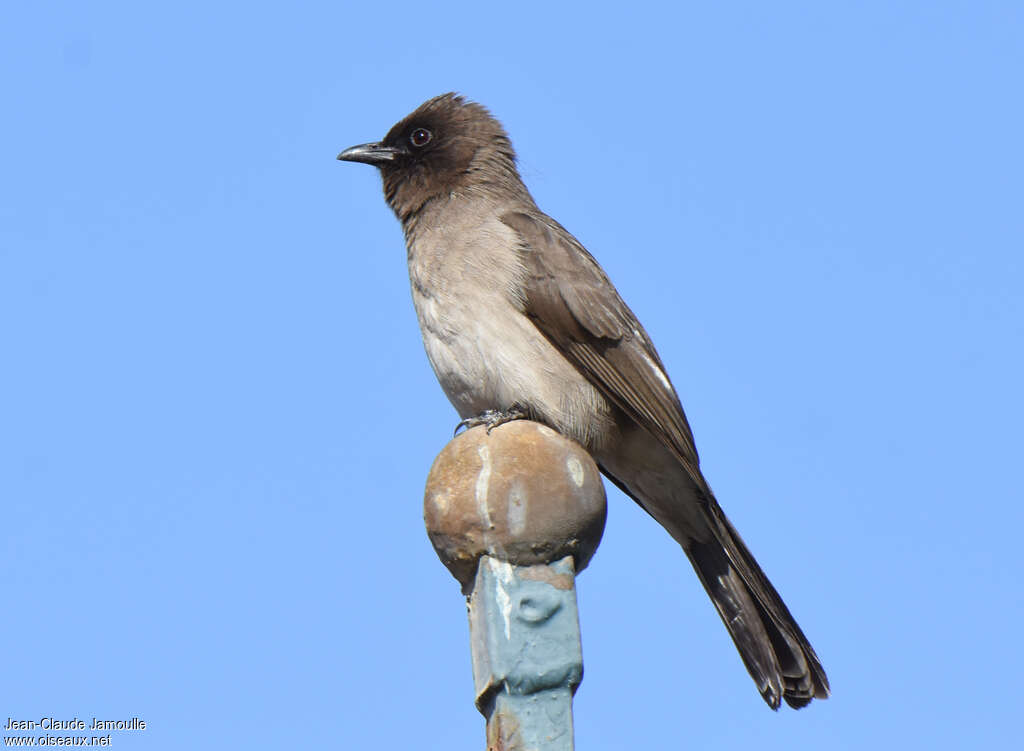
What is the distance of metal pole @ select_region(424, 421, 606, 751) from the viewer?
13.3 ft

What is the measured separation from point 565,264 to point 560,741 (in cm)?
367

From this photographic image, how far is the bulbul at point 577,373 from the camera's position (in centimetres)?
654

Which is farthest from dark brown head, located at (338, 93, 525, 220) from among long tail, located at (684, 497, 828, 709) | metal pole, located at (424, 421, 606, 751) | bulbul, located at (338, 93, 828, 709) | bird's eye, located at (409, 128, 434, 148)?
metal pole, located at (424, 421, 606, 751)

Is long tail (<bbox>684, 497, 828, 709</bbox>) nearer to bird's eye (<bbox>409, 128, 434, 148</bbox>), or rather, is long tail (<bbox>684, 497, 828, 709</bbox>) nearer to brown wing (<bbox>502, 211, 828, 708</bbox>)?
brown wing (<bbox>502, 211, 828, 708</bbox>)

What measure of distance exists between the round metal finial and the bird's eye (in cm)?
416

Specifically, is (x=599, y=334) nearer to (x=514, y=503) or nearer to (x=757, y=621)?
(x=757, y=621)

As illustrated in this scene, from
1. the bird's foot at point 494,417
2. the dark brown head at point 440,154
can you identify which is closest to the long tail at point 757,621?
the bird's foot at point 494,417

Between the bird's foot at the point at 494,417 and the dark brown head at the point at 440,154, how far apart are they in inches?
70.5

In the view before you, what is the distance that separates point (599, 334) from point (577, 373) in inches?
A: 12.8

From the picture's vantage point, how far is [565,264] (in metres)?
7.18

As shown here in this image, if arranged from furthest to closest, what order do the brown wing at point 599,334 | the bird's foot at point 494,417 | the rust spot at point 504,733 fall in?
1. the brown wing at point 599,334
2. the bird's foot at point 494,417
3. the rust spot at point 504,733

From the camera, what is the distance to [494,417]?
244 inches

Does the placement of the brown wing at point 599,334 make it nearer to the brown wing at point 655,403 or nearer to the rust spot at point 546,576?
the brown wing at point 655,403

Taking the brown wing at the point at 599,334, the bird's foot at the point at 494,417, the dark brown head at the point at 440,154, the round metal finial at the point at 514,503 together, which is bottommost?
the round metal finial at the point at 514,503
